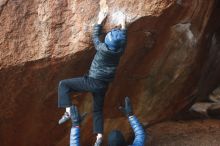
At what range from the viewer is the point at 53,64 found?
7.53 m

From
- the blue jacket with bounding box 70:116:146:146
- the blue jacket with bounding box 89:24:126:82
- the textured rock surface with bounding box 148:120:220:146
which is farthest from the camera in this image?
the textured rock surface with bounding box 148:120:220:146

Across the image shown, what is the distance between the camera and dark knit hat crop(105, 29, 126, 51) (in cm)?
677

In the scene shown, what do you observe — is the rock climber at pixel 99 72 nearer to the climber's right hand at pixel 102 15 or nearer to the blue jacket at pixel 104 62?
the blue jacket at pixel 104 62

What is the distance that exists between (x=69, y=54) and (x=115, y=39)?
1.06m

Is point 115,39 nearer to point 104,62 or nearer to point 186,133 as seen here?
point 104,62

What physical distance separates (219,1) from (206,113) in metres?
3.92

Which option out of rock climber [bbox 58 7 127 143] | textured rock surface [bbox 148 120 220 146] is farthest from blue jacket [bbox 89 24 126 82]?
textured rock surface [bbox 148 120 220 146]

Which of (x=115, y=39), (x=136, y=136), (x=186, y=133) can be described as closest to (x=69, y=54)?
(x=115, y=39)

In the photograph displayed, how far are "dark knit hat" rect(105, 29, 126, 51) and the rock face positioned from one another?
0.62 metres

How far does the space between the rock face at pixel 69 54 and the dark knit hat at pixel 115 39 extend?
620 mm

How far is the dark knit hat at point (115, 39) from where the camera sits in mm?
6773

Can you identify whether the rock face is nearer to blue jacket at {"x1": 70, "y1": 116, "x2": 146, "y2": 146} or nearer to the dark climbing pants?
the dark climbing pants

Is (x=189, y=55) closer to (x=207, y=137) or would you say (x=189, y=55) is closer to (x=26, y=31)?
(x=207, y=137)

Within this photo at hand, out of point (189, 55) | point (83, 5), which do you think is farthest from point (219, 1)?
point (83, 5)
